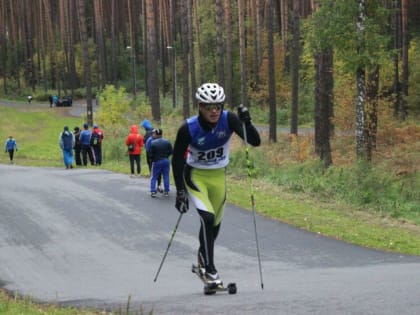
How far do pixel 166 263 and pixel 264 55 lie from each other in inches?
2080

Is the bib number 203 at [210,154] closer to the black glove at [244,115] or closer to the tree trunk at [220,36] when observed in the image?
the black glove at [244,115]

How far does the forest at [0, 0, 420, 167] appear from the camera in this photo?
2312 centimetres

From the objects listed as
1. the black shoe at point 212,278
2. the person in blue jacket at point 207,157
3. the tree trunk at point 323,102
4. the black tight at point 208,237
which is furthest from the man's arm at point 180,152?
the tree trunk at point 323,102

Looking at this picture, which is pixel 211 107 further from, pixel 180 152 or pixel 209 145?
pixel 180 152

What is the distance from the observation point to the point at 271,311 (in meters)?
6.31

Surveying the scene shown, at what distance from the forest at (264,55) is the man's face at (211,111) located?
600 inches

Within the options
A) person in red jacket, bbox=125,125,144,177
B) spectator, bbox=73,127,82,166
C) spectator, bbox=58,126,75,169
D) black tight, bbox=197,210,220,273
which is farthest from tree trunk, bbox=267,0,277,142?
black tight, bbox=197,210,220,273

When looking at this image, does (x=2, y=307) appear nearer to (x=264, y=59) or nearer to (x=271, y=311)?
(x=271, y=311)

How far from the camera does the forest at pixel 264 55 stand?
2312cm

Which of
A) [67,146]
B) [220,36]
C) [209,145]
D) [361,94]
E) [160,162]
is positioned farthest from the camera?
[220,36]

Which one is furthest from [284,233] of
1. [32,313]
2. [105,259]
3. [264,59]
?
[264,59]

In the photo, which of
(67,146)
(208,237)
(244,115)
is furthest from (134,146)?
(244,115)

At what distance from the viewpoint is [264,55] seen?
61.8m

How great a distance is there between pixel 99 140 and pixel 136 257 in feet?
55.4
